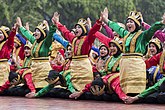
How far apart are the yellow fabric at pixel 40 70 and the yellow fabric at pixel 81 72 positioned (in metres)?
0.66

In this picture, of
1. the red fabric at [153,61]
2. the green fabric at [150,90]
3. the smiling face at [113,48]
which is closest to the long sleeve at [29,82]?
the smiling face at [113,48]

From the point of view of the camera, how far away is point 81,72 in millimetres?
8383

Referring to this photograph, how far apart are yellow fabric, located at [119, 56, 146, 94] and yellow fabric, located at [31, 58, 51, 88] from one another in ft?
5.94

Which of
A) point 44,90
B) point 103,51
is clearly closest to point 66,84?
point 44,90

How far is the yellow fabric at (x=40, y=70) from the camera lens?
8914mm

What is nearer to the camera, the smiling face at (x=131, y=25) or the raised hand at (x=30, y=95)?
the smiling face at (x=131, y=25)

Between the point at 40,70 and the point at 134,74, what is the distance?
203 centimetres

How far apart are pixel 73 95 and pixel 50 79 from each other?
53 cm

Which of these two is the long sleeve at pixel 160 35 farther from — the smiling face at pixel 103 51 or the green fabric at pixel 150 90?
the green fabric at pixel 150 90

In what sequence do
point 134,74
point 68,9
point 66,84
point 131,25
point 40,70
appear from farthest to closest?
1. point 68,9
2. point 40,70
3. point 66,84
4. point 131,25
5. point 134,74

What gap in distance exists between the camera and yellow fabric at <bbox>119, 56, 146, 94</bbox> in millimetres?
A: 7594

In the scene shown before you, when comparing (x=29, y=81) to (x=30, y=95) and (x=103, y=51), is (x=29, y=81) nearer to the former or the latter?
(x=30, y=95)

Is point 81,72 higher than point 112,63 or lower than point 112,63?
lower

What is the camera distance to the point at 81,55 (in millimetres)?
8430
